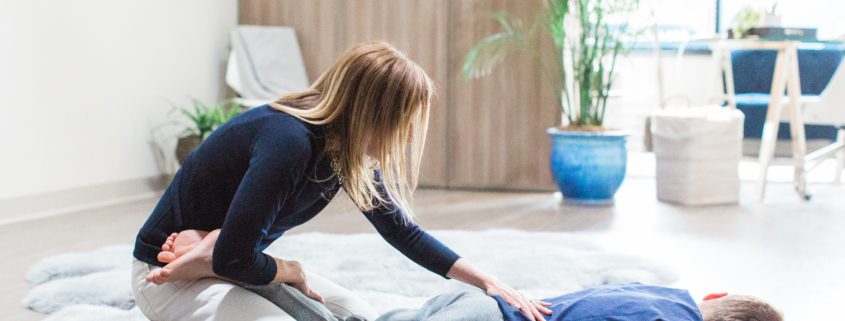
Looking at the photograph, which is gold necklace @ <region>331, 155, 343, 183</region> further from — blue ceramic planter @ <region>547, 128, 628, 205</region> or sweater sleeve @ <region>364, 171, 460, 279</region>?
blue ceramic planter @ <region>547, 128, 628, 205</region>

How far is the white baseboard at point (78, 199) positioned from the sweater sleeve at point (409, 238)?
8.00 feet

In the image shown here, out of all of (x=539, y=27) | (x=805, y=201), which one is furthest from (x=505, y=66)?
(x=805, y=201)

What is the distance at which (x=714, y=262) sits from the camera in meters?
3.08

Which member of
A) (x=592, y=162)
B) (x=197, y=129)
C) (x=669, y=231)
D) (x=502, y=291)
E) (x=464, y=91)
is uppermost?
(x=502, y=291)

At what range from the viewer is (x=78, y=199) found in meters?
4.14

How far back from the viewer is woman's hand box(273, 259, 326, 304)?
1632 millimetres

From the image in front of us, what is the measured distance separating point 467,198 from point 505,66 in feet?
2.46

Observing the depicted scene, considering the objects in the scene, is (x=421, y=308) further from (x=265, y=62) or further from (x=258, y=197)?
(x=265, y=62)

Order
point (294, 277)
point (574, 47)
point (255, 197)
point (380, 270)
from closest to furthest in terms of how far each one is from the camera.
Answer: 1. point (255, 197)
2. point (294, 277)
3. point (380, 270)
4. point (574, 47)

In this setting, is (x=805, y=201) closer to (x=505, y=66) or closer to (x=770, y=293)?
(x=505, y=66)

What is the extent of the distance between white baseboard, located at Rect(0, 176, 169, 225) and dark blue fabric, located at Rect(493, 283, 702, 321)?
274 centimetres

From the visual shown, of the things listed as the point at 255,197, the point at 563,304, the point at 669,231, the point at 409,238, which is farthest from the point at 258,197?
the point at 669,231

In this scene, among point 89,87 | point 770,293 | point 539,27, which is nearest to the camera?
point 770,293

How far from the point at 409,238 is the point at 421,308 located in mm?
153
